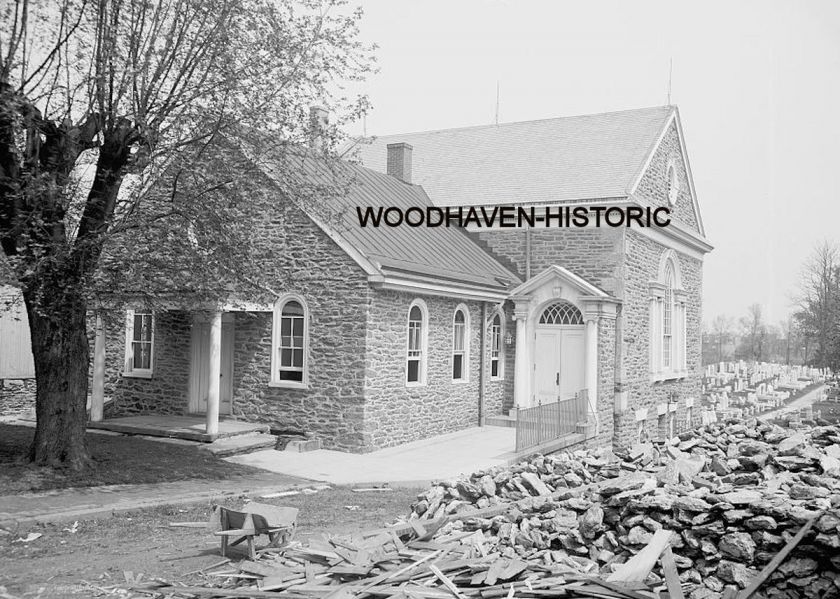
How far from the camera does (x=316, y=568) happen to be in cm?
693

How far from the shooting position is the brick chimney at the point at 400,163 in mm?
23812

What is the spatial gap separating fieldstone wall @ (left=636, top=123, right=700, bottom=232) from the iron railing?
6447mm

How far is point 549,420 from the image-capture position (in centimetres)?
1672

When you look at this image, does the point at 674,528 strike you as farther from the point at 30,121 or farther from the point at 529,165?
the point at 529,165

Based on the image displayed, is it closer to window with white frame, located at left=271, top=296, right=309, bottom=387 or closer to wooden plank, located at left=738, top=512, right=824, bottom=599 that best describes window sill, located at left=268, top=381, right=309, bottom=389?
window with white frame, located at left=271, top=296, right=309, bottom=387

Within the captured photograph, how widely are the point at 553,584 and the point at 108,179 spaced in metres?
8.85

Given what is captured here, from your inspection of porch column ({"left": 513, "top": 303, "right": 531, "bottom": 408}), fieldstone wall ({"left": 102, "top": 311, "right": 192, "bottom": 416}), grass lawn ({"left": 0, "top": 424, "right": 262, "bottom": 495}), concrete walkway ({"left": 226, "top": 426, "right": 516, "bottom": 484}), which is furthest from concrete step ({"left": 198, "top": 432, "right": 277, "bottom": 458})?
porch column ({"left": 513, "top": 303, "right": 531, "bottom": 408})

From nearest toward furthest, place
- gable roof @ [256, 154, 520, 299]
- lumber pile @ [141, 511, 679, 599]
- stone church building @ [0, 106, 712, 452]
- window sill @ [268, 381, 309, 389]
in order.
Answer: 1. lumber pile @ [141, 511, 679, 599]
2. gable roof @ [256, 154, 520, 299]
3. stone church building @ [0, 106, 712, 452]
4. window sill @ [268, 381, 309, 389]

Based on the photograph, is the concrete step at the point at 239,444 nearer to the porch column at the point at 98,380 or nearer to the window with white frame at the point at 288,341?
the window with white frame at the point at 288,341

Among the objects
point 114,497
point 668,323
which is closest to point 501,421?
point 668,323

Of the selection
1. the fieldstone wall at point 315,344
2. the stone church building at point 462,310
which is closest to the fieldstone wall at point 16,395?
the stone church building at point 462,310

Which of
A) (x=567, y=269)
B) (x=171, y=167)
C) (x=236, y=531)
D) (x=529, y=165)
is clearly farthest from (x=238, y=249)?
(x=529, y=165)

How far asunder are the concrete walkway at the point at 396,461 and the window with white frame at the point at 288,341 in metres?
1.73

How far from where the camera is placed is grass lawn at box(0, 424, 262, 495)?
11.0 m
